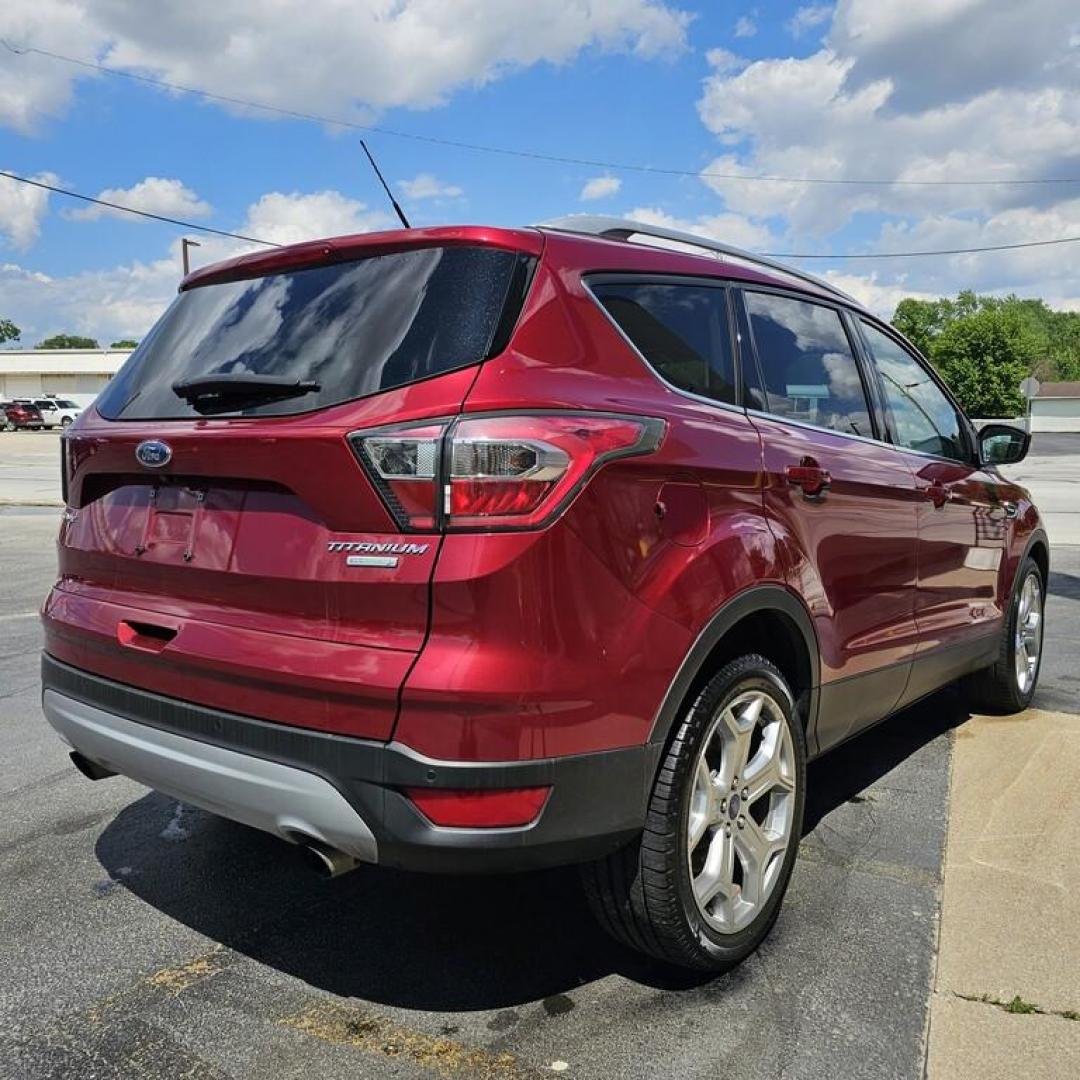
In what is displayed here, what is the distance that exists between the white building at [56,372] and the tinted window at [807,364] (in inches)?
2861

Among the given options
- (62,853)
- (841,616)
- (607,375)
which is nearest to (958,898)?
(841,616)

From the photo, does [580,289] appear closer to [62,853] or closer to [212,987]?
[212,987]

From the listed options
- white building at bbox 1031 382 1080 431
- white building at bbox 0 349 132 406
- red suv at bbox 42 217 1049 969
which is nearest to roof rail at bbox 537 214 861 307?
red suv at bbox 42 217 1049 969

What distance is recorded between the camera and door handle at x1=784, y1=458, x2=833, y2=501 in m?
2.93

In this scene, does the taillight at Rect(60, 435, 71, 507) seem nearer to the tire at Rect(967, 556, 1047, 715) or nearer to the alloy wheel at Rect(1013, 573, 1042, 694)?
the tire at Rect(967, 556, 1047, 715)

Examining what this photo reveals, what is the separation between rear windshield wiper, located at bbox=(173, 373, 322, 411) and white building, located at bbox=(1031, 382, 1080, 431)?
7785 centimetres

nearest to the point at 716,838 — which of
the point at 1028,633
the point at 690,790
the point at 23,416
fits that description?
the point at 690,790

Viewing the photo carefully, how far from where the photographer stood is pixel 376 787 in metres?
2.14

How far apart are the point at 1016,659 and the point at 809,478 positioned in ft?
8.33

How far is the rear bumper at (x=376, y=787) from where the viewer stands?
84.1 inches

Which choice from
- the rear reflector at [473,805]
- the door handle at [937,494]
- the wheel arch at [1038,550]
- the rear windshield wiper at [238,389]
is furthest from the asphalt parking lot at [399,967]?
the wheel arch at [1038,550]

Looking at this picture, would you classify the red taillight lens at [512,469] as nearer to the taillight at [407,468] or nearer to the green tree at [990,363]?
the taillight at [407,468]

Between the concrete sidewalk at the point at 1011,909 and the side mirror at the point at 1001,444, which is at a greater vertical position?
the side mirror at the point at 1001,444

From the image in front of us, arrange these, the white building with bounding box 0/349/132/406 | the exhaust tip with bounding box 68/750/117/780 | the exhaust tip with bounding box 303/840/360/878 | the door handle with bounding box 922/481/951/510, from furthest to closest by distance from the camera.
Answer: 1. the white building with bounding box 0/349/132/406
2. the door handle with bounding box 922/481/951/510
3. the exhaust tip with bounding box 68/750/117/780
4. the exhaust tip with bounding box 303/840/360/878
